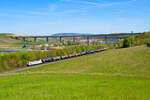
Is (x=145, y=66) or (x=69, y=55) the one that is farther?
(x=69, y=55)

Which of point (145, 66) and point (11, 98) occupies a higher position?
point (11, 98)

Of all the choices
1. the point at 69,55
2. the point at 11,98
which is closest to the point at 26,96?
the point at 11,98

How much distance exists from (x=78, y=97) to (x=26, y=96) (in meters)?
3.27

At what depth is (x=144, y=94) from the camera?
428 inches

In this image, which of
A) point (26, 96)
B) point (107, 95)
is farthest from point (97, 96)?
point (26, 96)

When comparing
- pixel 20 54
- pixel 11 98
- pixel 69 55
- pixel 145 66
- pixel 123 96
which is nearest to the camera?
pixel 11 98

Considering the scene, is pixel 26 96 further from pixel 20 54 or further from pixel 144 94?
pixel 20 54

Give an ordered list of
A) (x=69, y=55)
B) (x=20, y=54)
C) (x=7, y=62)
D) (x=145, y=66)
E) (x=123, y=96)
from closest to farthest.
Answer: (x=123, y=96) < (x=145, y=66) < (x=7, y=62) < (x=20, y=54) < (x=69, y=55)

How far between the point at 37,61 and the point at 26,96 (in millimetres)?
42637

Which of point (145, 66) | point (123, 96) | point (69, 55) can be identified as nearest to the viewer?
point (123, 96)

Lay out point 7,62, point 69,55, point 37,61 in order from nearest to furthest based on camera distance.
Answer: point 7,62
point 37,61
point 69,55

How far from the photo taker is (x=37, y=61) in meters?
51.9

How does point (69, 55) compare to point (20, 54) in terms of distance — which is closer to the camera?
point (20, 54)

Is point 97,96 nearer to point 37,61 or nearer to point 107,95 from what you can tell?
point 107,95
